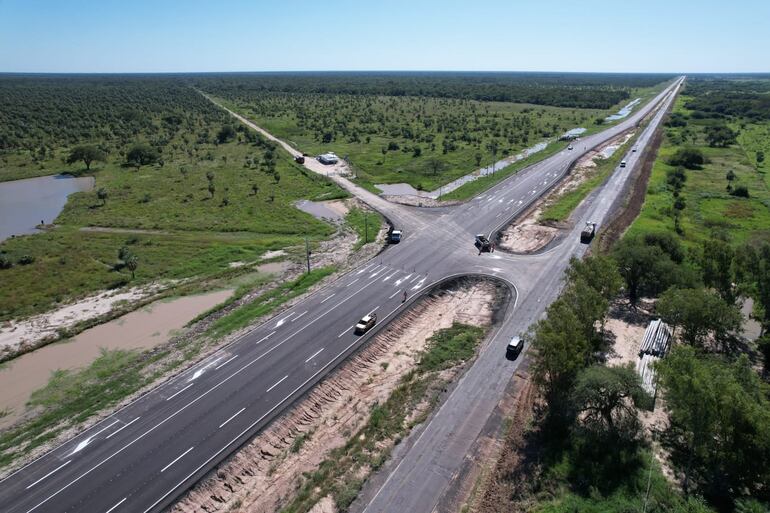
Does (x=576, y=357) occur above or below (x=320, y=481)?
above

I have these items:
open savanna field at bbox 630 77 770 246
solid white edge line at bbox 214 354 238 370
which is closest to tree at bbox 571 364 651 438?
solid white edge line at bbox 214 354 238 370

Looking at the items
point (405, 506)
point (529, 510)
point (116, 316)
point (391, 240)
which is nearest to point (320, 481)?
point (405, 506)

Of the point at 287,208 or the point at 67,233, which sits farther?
the point at 287,208

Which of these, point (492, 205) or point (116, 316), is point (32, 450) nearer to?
point (116, 316)

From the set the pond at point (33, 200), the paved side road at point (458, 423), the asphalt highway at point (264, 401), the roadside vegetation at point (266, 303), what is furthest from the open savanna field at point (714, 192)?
the pond at point (33, 200)

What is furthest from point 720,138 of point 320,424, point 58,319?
point 58,319

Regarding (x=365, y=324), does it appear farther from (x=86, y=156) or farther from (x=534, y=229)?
(x=86, y=156)

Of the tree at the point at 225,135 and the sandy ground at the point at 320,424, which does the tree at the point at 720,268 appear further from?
the tree at the point at 225,135
